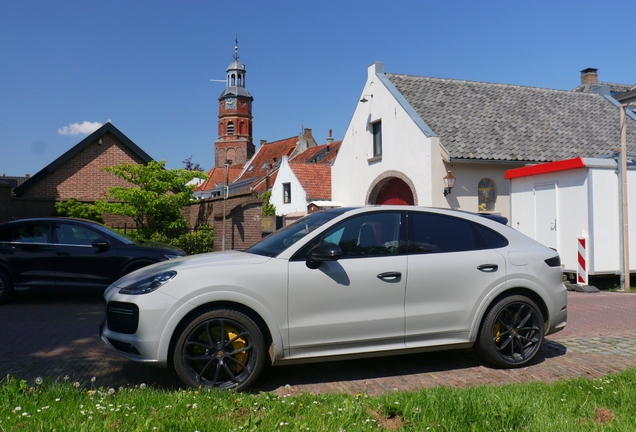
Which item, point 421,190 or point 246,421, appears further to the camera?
point 421,190

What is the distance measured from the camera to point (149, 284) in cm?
502

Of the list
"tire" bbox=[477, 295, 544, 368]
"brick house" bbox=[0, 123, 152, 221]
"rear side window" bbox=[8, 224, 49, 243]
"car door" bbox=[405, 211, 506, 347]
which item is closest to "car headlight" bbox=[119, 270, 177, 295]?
"car door" bbox=[405, 211, 506, 347]

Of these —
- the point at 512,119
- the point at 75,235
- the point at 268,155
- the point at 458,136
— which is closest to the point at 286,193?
the point at 512,119

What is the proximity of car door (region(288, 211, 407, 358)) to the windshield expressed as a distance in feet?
0.66

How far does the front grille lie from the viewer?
4898 millimetres

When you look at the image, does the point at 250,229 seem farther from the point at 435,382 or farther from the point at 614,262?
the point at 435,382

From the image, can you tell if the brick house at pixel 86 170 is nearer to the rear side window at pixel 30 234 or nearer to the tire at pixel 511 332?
the rear side window at pixel 30 234

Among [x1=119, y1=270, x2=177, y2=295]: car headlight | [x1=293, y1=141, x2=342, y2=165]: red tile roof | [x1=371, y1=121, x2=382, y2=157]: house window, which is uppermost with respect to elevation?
[x1=293, y1=141, x2=342, y2=165]: red tile roof

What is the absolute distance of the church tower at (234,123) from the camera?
90.8m

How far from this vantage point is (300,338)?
5.12m

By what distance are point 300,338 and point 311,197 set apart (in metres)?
30.6

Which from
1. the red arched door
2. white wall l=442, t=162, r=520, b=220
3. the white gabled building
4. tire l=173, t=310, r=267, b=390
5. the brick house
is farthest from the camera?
the brick house

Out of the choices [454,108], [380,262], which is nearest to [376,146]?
[454,108]

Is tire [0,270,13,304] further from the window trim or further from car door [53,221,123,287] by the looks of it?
the window trim
